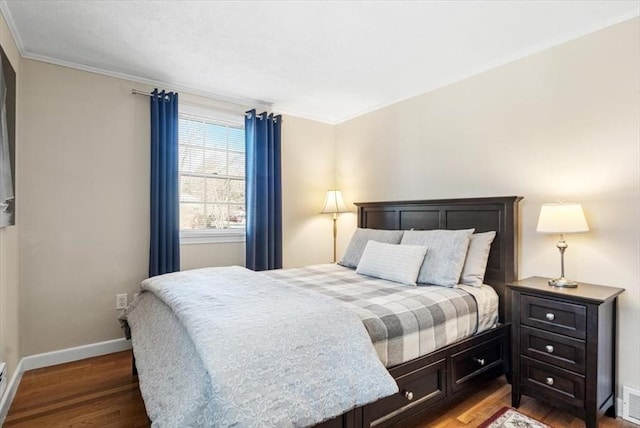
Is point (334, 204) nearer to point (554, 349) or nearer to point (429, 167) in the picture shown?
point (429, 167)

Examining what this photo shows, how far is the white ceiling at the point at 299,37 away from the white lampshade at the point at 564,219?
3.90 feet

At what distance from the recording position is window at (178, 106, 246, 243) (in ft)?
11.0

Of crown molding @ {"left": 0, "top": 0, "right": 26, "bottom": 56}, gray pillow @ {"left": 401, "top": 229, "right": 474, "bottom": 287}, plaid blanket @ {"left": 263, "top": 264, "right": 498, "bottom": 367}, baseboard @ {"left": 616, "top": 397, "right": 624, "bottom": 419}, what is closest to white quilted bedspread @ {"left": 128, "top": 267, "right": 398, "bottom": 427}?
plaid blanket @ {"left": 263, "top": 264, "right": 498, "bottom": 367}

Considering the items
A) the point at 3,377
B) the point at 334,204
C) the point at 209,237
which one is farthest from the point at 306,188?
the point at 3,377

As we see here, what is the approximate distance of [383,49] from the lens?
8.23 ft

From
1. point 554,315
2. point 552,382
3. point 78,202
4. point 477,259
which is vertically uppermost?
point 78,202

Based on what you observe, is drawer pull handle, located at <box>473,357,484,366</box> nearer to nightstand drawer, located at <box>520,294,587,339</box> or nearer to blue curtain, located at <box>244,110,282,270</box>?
nightstand drawer, located at <box>520,294,587,339</box>

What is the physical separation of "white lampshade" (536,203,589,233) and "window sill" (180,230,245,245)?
274 centimetres

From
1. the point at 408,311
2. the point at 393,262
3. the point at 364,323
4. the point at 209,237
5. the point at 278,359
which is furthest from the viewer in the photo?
the point at 209,237

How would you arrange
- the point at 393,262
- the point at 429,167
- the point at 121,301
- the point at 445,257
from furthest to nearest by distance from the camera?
1. the point at 429,167
2. the point at 121,301
3. the point at 393,262
4. the point at 445,257

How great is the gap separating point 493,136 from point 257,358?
8.24ft

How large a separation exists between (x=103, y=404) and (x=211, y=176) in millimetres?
2115

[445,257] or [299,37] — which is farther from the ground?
[299,37]

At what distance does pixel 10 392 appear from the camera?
2.17 metres
